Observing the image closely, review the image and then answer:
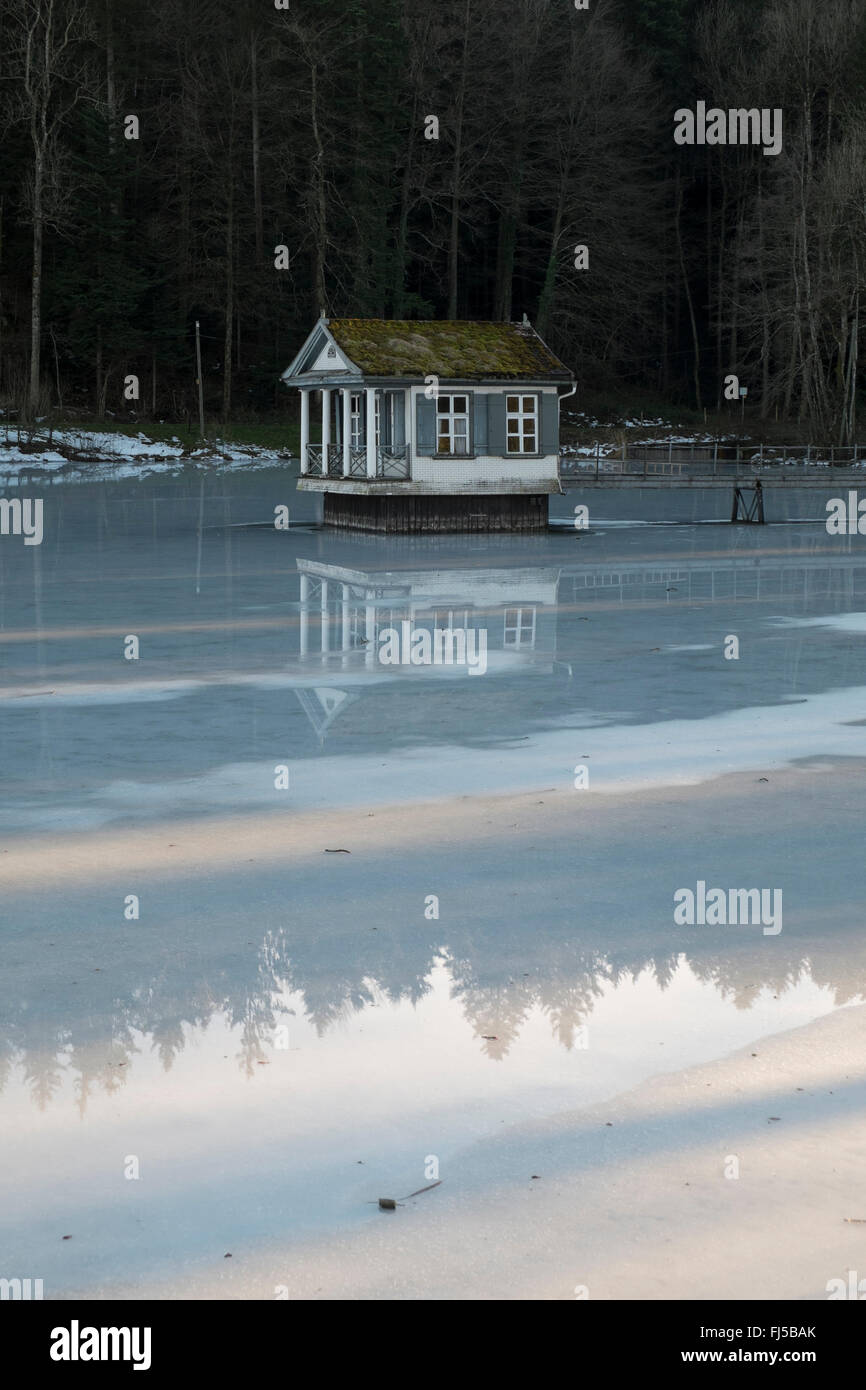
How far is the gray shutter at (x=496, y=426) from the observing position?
34.9 meters

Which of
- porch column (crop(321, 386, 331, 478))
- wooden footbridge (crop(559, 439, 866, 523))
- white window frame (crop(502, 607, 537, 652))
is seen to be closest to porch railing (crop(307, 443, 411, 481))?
porch column (crop(321, 386, 331, 478))

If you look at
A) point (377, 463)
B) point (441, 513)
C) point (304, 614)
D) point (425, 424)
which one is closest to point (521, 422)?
point (425, 424)

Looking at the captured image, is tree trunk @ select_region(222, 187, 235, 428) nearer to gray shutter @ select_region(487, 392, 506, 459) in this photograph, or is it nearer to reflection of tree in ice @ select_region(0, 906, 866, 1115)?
A: gray shutter @ select_region(487, 392, 506, 459)

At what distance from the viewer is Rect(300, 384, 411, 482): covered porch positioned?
34.2 meters

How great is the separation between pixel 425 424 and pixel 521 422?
2196 millimetres

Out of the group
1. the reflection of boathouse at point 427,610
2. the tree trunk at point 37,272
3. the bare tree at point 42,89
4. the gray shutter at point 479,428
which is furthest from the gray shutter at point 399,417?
the tree trunk at point 37,272

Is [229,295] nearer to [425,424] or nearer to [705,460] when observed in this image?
[705,460]

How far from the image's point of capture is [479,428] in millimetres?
34781

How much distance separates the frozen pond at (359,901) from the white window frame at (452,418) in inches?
698

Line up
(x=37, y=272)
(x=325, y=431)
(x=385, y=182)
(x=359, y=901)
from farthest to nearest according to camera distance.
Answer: (x=385, y=182), (x=37, y=272), (x=325, y=431), (x=359, y=901)

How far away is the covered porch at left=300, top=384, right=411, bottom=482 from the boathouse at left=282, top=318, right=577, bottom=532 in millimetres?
38

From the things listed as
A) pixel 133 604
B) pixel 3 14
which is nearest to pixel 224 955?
pixel 133 604

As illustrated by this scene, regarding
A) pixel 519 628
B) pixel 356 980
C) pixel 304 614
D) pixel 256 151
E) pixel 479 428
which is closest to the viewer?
pixel 356 980

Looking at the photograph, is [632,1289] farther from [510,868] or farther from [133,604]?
[133,604]
